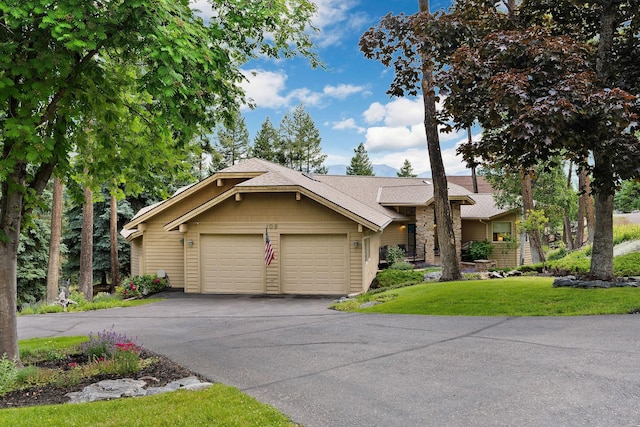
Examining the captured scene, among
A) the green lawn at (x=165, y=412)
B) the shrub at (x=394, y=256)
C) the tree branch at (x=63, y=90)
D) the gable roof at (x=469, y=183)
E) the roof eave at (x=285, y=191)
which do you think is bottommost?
the green lawn at (x=165, y=412)

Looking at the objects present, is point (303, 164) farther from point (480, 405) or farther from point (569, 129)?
point (480, 405)

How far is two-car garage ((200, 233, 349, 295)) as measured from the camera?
15359 millimetres

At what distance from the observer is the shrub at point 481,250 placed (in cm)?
2497

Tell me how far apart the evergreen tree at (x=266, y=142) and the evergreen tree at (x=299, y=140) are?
2.51ft

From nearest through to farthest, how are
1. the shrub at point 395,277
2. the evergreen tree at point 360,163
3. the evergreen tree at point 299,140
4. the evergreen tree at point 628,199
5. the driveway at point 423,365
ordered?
the driveway at point 423,365, the shrub at point 395,277, the evergreen tree at point 628,199, the evergreen tree at point 299,140, the evergreen tree at point 360,163

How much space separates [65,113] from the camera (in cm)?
588

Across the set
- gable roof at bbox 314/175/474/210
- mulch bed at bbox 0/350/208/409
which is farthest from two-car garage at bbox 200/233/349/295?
gable roof at bbox 314/175/474/210

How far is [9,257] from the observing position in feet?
20.0

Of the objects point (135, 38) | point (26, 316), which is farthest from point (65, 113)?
point (26, 316)

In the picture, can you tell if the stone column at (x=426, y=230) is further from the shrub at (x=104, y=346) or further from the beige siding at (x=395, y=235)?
the shrub at (x=104, y=346)

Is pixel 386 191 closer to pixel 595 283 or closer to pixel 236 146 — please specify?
pixel 595 283

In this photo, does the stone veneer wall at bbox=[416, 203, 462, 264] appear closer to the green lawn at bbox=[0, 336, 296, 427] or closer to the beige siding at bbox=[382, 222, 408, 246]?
the beige siding at bbox=[382, 222, 408, 246]

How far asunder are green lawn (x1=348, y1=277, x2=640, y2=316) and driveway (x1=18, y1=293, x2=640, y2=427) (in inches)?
23.2

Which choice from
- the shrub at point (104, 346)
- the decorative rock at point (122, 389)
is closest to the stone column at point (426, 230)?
the shrub at point (104, 346)
